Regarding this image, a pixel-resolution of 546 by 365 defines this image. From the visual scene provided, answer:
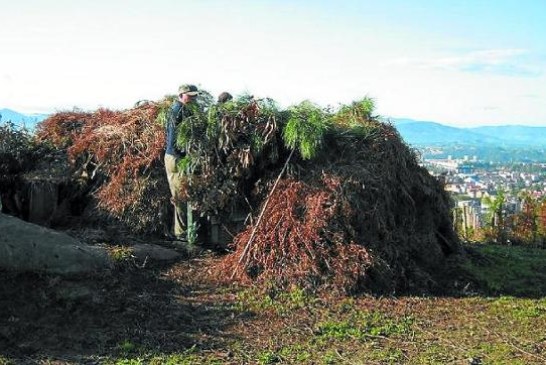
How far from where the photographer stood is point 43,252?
6812mm

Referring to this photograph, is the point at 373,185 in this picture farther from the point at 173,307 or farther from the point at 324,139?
the point at 173,307

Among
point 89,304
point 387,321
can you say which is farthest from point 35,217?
point 387,321

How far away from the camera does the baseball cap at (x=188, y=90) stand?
8557mm

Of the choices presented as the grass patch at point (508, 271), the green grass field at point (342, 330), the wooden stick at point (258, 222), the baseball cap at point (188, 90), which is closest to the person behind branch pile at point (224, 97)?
the baseball cap at point (188, 90)

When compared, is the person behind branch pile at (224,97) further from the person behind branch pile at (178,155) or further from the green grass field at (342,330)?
the green grass field at (342,330)

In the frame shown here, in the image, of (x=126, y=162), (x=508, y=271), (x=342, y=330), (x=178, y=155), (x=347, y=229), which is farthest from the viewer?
(x=508, y=271)

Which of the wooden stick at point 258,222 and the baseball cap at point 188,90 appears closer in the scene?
the wooden stick at point 258,222

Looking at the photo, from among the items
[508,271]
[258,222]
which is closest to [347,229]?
[258,222]

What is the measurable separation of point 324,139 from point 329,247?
1493 mm

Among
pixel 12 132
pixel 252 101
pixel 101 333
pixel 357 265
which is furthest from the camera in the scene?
pixel 12 132

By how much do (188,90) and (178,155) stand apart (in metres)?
0.86

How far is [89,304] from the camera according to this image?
20.7ft

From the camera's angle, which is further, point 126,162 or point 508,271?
point 508,271

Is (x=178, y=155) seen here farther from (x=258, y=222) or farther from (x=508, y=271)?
(x=508, y=271)
